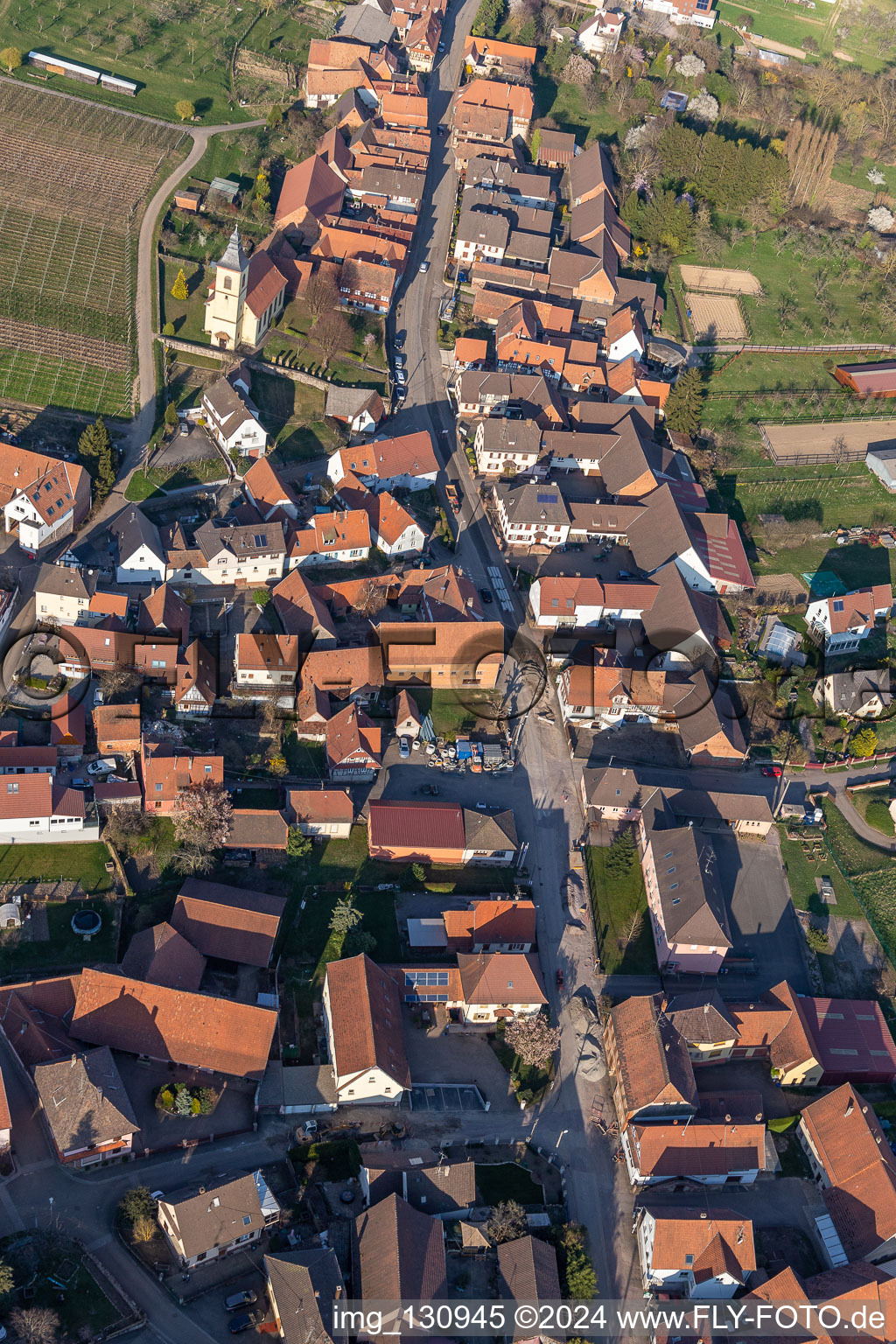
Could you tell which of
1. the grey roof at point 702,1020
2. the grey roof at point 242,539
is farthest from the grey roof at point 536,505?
the grey roof at point 702,1020

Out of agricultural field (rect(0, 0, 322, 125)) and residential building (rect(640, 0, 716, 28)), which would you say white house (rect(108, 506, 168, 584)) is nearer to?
agricultural field (rect(0, 0, 322, 125))

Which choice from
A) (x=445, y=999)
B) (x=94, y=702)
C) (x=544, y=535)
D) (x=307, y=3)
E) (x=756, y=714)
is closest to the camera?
(x=445, y=999)

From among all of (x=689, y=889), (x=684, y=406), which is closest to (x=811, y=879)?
(x=689, y=889)

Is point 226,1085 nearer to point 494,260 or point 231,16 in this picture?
point 494,260

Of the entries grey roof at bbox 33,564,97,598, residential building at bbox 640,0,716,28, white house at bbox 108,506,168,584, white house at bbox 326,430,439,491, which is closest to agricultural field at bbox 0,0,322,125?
residential building at bbox 640,0,716,28

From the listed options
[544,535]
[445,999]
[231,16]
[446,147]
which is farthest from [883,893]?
[231,16]

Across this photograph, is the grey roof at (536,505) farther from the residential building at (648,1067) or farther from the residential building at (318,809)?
the residential building at (648,1067)

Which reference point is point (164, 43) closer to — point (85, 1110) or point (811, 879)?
point (811, 879)
